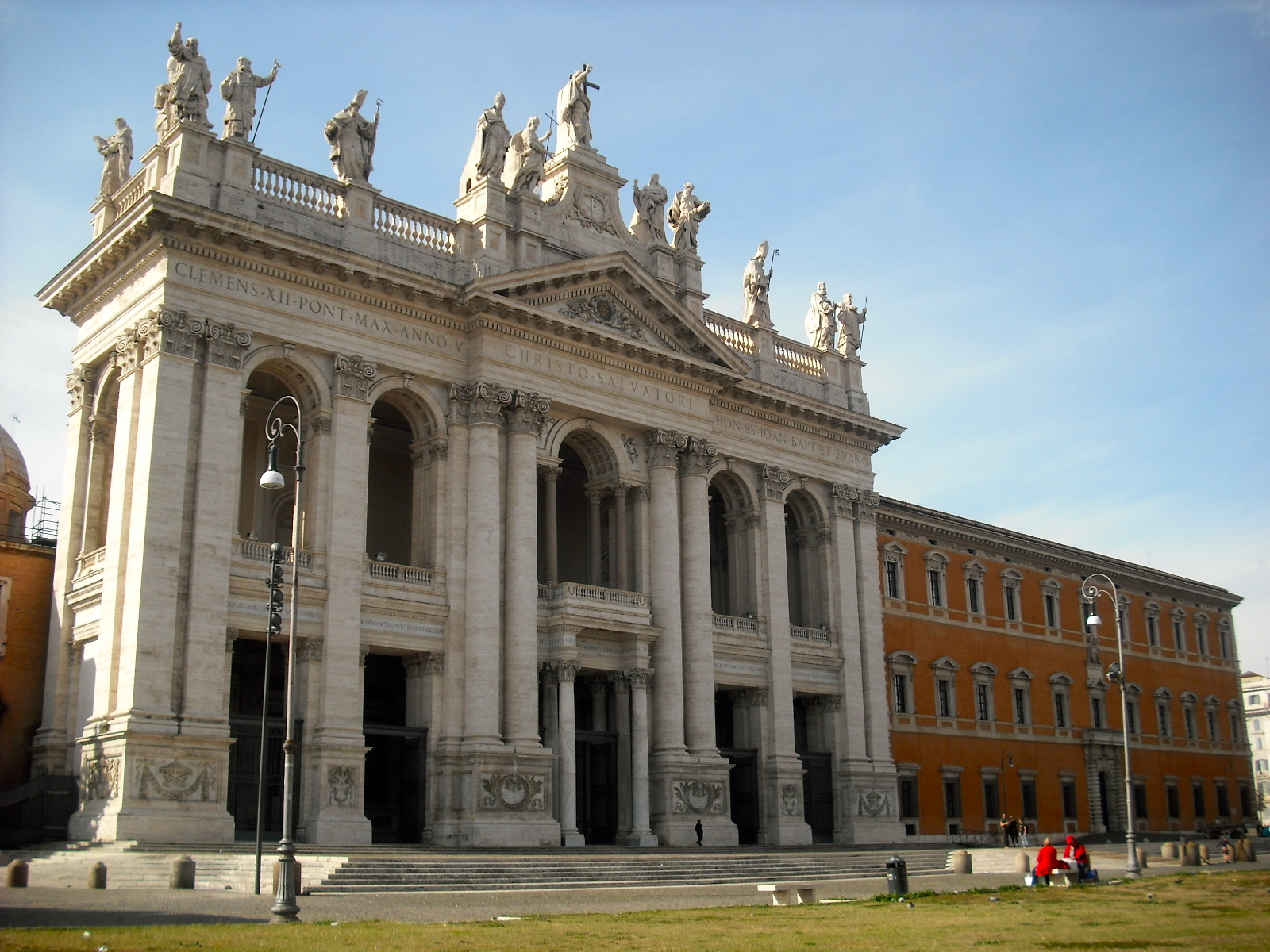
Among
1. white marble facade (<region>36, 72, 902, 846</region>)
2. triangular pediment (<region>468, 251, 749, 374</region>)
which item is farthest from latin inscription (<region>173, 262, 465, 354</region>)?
triangular pediment (<region>468, 251, 749, 374</region>)

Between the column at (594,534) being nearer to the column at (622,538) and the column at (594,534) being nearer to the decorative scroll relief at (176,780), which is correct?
the column at (622,538)

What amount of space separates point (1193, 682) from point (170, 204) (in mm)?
54998

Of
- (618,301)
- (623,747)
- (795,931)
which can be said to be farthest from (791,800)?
(795,931)

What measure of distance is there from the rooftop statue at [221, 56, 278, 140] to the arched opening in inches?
855

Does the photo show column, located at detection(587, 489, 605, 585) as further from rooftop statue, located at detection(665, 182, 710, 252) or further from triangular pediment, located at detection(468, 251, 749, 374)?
rooftop statue, located at detection(665, 182, 710, 252)

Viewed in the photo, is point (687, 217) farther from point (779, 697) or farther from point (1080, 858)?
point (1080, 858)

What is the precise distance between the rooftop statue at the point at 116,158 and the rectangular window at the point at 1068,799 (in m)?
42.1

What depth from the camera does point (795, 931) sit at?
18.2m

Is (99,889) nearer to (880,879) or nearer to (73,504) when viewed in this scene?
(73,504)

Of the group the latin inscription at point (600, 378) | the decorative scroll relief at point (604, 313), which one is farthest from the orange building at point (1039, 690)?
the decorative scroll relief at point (604, 313)

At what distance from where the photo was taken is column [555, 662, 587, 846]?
3597cm

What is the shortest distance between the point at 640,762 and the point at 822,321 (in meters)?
19.3

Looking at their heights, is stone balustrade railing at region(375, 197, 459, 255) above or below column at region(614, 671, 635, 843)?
above

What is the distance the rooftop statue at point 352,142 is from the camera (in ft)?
121
